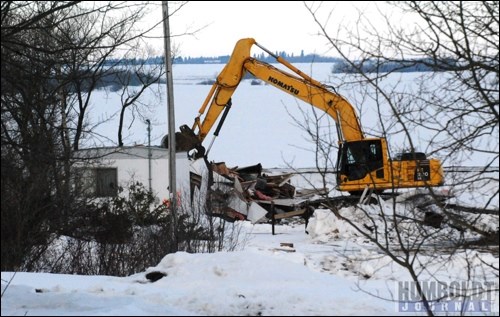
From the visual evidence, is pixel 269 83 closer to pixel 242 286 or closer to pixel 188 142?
pixel 188 142

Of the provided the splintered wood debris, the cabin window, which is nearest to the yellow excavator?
the splintered wood debris

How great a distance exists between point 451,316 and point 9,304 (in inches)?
188

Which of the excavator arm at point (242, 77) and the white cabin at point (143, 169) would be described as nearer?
the excavator arm at point (242, 77)

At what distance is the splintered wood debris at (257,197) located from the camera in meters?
27.7

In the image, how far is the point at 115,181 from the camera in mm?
29750

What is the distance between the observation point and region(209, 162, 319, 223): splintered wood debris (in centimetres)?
2772

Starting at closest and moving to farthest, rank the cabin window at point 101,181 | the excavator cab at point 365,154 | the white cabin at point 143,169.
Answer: the excavator cab at point 365,154 → the cabin window at point 101,181 → the white cabin at point 143,169

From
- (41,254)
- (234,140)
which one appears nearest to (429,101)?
(41,254)

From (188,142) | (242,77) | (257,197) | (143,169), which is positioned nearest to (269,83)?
(242,77)

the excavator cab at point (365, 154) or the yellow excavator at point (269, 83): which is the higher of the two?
the yellow excavator at point (269, 83)

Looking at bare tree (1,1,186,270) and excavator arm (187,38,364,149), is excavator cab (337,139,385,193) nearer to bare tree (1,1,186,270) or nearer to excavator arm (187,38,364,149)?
excavator arm (187,38,364,149)

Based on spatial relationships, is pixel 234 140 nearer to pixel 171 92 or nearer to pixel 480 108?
pixel 171 92

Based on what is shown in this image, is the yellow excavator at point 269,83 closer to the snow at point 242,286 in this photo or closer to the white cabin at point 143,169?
the white cabin at point 143,169

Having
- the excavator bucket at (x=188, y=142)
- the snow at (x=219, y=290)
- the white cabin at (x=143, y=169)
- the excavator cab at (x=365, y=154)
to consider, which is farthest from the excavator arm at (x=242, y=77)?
the snow at (x=219, y=290)
